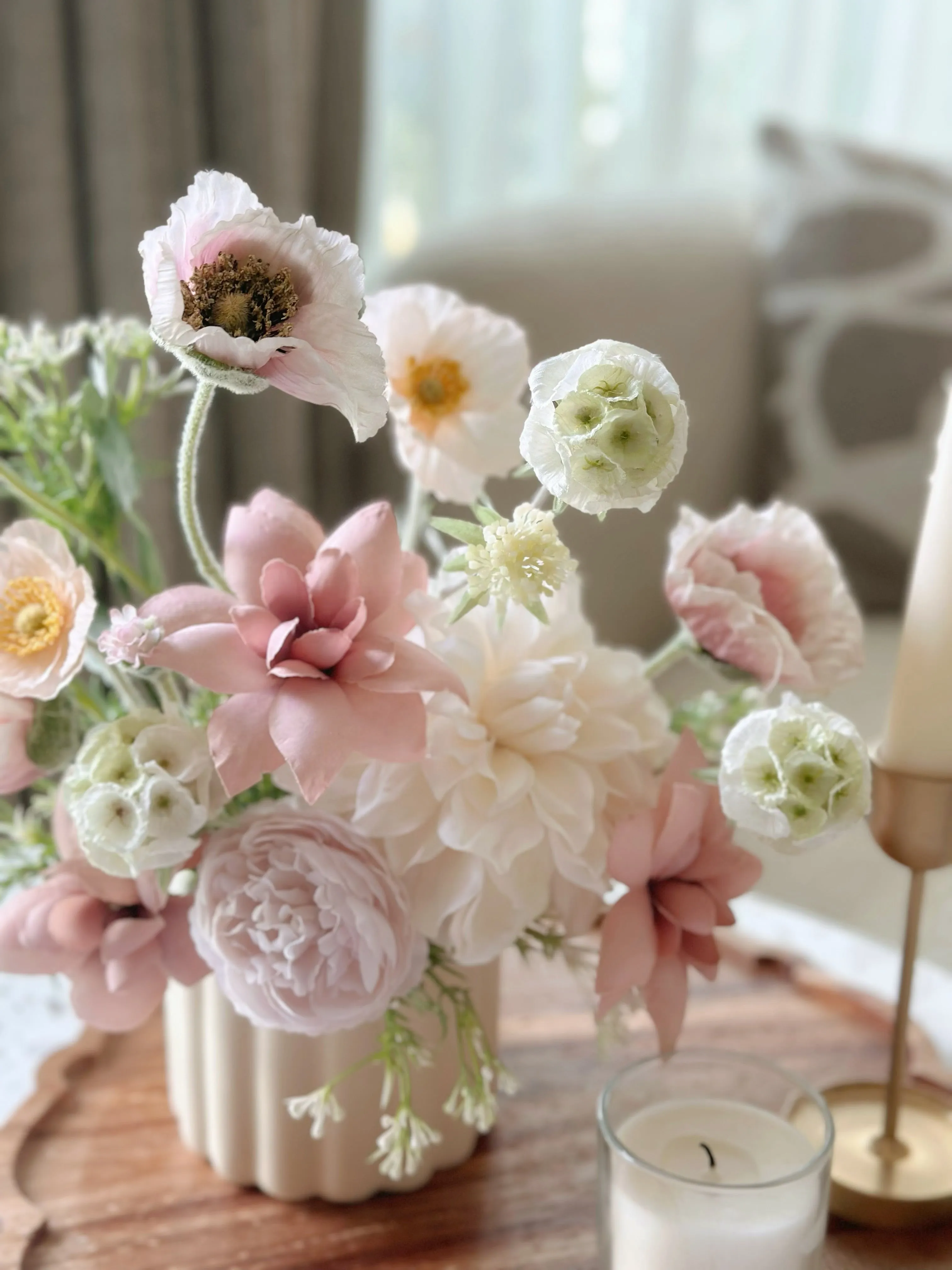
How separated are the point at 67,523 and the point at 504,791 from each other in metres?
0.20

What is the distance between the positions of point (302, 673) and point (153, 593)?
147 mm

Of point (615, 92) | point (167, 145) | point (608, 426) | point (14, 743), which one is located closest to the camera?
point (608, 426)

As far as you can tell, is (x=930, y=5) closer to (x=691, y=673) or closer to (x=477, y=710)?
(x=691, y=673)

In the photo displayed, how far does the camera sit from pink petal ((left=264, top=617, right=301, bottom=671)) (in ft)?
1.37

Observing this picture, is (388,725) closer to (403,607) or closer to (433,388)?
(403,607)

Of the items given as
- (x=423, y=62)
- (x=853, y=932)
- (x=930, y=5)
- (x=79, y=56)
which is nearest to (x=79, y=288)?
(x=79, y=56)

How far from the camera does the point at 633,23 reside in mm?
1793

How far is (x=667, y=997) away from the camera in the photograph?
48 cm

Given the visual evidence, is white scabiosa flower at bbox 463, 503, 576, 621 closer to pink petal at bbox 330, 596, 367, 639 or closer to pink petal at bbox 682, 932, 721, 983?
pink petal at bbox 330, 596, 367, 639

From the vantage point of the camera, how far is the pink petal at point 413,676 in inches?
16.6

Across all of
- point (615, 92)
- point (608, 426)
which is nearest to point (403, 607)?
point (608, 426)

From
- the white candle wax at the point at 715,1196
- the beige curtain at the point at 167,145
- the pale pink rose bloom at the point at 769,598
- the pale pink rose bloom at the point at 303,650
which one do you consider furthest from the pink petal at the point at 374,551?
the beige curtain at the point at 167,145

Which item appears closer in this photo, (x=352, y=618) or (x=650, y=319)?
(x=352, y=618)

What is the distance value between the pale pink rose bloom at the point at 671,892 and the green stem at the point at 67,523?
220mm
